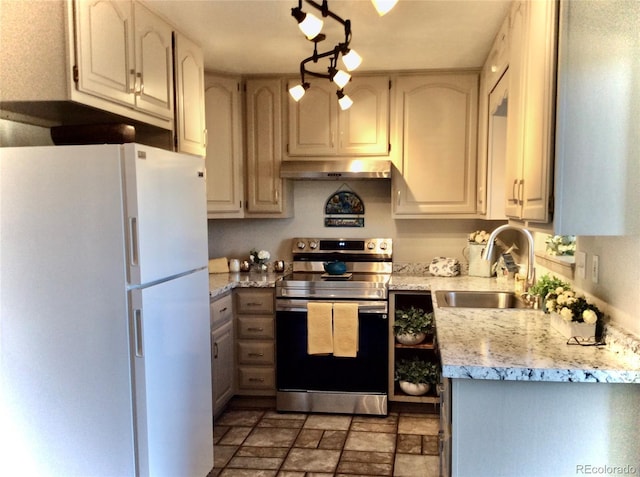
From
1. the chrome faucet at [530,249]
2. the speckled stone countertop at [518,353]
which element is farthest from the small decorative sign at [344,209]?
the speckled stone countertop at [518,353]

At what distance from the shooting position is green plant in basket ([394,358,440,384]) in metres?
3.25

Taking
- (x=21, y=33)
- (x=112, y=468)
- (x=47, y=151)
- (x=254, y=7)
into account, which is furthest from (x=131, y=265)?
(x=254, y=7)

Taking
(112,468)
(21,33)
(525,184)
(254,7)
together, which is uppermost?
(254,7)

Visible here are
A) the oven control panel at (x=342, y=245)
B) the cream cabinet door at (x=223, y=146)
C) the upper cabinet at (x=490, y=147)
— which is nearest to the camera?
the upper cabinet at (x=490, y=147)

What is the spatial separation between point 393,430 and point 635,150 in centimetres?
222

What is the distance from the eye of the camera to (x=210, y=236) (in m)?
4.08

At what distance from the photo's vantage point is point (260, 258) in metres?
3.91

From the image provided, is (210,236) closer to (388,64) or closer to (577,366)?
(388,64)

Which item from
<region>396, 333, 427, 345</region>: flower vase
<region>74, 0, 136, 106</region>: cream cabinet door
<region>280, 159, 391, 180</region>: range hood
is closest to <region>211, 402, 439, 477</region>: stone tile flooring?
<region>396, 333, 427, 345</region>: flower vase

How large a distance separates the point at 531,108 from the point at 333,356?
206cm

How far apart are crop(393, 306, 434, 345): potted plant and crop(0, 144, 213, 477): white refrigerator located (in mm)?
1715

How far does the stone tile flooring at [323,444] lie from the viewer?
262cm

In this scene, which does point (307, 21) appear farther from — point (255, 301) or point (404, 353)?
point (404, 353)

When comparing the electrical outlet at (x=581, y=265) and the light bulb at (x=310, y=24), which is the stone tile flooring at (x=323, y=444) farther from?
the light bulb at (x=310, y=24)
